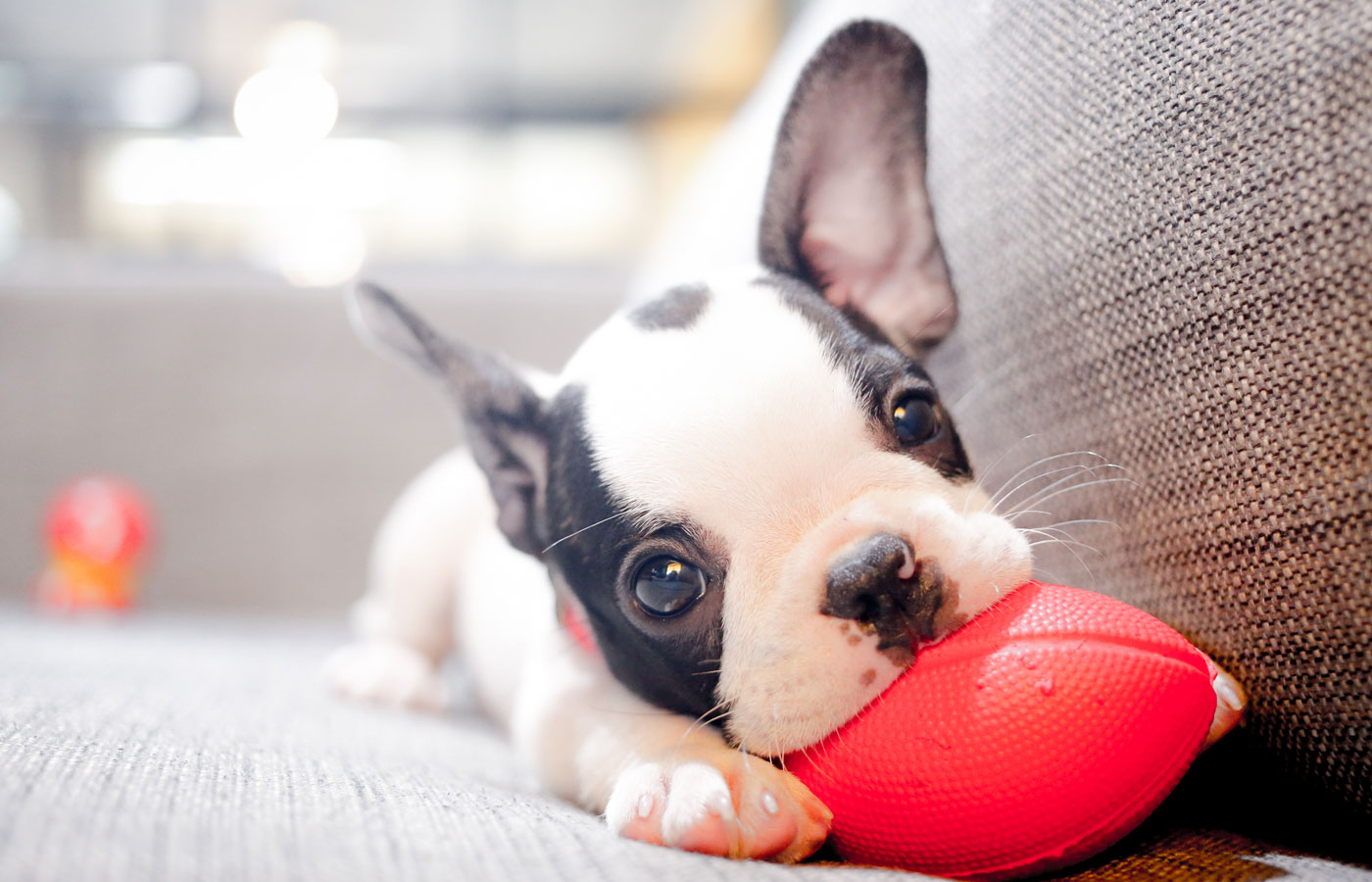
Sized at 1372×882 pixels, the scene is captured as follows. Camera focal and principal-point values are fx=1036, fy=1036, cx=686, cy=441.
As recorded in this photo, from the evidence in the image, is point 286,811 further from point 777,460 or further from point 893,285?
point 893,285

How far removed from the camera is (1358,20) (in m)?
0.75

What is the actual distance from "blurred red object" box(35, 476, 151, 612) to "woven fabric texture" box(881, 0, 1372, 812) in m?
1.85

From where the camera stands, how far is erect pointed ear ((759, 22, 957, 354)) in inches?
44.6

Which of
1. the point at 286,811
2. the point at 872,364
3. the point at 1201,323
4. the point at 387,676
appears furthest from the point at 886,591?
the point at 387,676

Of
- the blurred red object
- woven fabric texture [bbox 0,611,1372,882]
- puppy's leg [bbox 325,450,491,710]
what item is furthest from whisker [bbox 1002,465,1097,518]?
the blurred red object

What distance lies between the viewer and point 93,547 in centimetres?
216

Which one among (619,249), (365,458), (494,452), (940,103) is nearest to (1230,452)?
(940,103)

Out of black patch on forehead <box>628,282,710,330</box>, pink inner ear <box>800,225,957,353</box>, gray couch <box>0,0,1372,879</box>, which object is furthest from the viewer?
pink inner ear <box>800,225,957,353</box>

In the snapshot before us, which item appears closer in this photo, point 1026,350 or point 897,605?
point 897,605

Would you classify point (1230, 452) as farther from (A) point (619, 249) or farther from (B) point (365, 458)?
(A) point (619, 249)

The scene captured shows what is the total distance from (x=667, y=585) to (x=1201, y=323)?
52 cm

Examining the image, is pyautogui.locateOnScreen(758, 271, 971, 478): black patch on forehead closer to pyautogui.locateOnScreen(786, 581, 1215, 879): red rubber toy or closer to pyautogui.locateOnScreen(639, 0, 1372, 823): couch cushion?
pyautogui.locateOnScreen(639, 0, 1372, 823): couch cushion

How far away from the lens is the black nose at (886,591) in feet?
2.80

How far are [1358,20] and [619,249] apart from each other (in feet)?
28.9
